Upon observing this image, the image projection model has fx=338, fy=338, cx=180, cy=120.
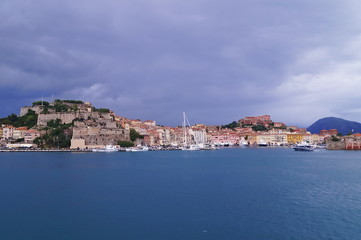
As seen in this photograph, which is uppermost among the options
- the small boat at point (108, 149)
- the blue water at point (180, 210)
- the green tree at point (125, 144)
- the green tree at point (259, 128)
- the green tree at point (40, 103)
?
the green tree at point (40, 103)

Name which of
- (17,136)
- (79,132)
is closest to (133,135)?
(79,132)

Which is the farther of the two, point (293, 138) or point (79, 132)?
point (293, 138)

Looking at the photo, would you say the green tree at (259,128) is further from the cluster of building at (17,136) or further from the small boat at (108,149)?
the cluster of building at (17,136)

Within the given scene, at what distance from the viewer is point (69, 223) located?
24.5 ft

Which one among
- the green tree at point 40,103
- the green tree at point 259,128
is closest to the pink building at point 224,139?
the green tree at point 259,128

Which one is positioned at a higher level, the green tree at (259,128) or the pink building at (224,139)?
the green tree at (259,128)

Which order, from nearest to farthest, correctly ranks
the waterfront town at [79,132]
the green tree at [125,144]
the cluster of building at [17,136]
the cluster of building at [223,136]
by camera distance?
the waterfront town at [79,132] < the cluster of building at [17,136] < the green tree at [125,144] < the cluster of building at [223,136]

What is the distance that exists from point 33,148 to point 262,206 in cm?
4178

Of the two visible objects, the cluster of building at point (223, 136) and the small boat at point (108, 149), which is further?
the cluster of building at point (223, 136)

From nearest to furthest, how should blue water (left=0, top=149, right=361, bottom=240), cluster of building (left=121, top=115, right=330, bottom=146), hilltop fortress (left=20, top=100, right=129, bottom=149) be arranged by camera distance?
blue water (left=0, top=149, right=361, bottom=240)
hilltop fortress (left=20, top=100, right=129, bottom=149)
cluster of building (left=121, top=115, right=330, bottom=146)

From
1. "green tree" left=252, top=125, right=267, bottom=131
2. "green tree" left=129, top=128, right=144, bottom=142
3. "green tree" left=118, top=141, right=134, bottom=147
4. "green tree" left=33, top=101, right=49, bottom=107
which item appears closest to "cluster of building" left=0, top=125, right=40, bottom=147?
"green tree" left=33, top=101, right=49, bottom=107

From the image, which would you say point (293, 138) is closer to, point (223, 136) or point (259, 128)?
point (259, 128)

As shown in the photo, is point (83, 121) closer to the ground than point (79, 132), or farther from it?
farther from it

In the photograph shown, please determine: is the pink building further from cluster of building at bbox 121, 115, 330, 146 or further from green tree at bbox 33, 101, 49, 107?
green tree at bbox 33, 101, 49, 107
